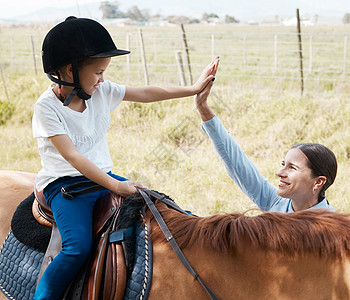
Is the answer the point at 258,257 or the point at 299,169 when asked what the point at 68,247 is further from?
the point at 299,169

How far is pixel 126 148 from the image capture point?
580cm

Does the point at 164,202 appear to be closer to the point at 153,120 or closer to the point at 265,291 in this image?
the point at 265,291

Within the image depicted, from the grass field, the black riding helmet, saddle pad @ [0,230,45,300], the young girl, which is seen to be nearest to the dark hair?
the young girl

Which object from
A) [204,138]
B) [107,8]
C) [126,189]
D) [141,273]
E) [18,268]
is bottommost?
[204,138]

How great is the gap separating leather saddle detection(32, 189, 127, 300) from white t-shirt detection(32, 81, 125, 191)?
0.74ft

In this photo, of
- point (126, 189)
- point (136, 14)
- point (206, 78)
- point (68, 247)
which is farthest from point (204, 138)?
point (136, 14)

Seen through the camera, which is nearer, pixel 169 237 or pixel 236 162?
pixel 169 237

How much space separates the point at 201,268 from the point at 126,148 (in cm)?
434

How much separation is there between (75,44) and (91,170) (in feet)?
1.81

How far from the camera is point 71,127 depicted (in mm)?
1973

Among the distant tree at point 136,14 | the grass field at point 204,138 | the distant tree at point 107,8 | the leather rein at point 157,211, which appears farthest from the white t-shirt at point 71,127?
the distant tree at point 136,14

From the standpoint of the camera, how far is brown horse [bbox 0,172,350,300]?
1.38m

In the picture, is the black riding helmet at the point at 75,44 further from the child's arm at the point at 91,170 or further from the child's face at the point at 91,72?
the child's arm at the point at 91,170

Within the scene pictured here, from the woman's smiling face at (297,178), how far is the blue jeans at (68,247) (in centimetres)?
95
